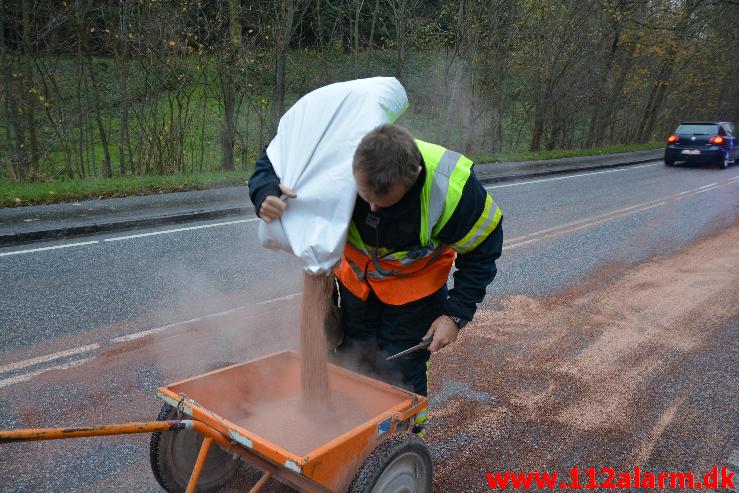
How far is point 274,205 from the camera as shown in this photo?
227 cm

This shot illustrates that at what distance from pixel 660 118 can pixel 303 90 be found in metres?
24.7

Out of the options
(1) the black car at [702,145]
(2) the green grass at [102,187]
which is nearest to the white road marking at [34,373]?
(2) the green grass at [102,187]

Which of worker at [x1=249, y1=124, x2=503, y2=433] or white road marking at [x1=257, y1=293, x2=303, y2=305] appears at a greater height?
worker at [x1=249, y1=124, x2=503, y2=433]

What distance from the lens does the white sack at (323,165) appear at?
2.24m

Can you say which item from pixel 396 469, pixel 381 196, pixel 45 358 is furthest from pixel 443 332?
pixel 45 358

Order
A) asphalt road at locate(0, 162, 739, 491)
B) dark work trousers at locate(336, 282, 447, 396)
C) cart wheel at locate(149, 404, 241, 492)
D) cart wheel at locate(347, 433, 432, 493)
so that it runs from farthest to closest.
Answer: asphalt road at locate(0, 162, 739, 491) → dark work trousers at locate(336, 282, 447, 396) → cart wheel at locate(149, 404, 241, 492) → cart wheel at locate(347, 433, 432, 493)

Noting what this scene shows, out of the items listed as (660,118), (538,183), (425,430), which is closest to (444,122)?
(538,183)

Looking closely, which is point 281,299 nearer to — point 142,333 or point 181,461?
point 142,333

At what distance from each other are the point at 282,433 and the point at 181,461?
430mm

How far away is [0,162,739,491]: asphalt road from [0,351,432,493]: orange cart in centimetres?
42

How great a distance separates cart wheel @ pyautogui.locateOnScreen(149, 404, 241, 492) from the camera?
2385mm

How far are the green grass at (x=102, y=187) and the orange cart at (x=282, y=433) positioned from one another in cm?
747

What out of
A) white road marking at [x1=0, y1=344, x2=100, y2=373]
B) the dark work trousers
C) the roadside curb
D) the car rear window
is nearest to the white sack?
the dark work trousers

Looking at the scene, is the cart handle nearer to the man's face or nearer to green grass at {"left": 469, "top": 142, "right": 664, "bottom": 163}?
the man's face
